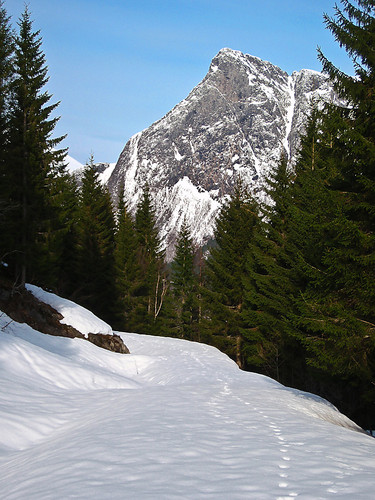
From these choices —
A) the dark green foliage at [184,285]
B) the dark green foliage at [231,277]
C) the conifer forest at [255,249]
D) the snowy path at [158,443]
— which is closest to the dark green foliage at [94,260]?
the conifer forest at [255,249]

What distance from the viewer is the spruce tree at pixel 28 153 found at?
60.3ft

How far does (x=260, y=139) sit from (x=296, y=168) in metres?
191

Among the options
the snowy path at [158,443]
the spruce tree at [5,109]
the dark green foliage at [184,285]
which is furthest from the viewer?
the dark green foliage at [184,285]

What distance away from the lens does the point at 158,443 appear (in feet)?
13.0

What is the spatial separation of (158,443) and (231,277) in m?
20.4

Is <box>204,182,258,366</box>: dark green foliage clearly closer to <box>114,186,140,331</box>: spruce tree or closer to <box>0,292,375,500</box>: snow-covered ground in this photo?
<box>114,186,140,331</box>: spruce tree

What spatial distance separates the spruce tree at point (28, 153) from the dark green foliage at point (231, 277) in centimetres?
1172

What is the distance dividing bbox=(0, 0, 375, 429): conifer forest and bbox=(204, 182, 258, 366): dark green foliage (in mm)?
91

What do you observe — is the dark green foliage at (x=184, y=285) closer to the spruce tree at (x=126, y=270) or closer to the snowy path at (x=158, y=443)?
the spruce tree at (x=126, y=270)

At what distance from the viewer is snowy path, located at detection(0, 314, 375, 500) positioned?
282cm

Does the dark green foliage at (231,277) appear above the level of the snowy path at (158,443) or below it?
above

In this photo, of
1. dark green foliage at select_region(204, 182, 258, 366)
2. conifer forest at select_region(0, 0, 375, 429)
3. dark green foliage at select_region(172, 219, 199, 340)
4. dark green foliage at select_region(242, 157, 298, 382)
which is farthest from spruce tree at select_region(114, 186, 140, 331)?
dark green foliage at select_region(242, 157, 298, 382)

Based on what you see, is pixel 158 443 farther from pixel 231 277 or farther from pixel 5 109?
pixel 231 277

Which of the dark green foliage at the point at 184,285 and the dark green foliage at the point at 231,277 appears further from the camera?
the dark green foliage at the point at 184,285
